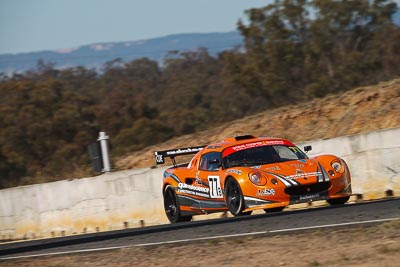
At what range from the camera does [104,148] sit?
18.3m

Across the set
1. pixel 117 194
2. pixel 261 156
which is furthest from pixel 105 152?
pixel 261 156

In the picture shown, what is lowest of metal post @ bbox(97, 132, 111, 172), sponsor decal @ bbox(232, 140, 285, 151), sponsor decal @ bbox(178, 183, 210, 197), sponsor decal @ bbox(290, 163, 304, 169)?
sponsor decal @ bbox(178, 183, 210, 197)

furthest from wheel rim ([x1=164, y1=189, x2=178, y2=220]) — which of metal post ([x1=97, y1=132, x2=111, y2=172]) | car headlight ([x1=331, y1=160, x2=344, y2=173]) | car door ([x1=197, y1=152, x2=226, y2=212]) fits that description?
car headlight ([x1=331, y1=160, x2=344, y2=173])

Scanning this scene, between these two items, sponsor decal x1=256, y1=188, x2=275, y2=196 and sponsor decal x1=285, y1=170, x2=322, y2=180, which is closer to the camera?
sponsor decal x1=256, y1=188, x2=275, y2=196

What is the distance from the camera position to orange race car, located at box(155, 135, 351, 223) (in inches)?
515

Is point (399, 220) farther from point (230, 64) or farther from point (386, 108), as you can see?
point (230, 64)

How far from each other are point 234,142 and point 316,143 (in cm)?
169

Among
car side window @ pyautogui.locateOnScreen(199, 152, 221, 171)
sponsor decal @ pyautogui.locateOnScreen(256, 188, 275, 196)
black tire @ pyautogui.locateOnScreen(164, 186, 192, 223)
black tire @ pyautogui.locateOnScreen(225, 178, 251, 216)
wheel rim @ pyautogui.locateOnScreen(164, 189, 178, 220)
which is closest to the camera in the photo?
sponsor decal @ pyautogui.locateOnScreen(256, 188, 275, 196)

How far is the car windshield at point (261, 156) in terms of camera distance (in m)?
14.0

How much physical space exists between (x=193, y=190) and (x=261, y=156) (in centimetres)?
150

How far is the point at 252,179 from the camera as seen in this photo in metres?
13.1

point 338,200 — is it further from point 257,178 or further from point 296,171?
point 257,178

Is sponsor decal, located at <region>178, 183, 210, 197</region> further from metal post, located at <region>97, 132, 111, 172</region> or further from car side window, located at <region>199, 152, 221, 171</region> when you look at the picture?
metal post, located at <region>97, 132, 111, 172</region>

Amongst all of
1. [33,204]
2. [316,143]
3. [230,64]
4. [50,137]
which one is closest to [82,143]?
[50,137]
